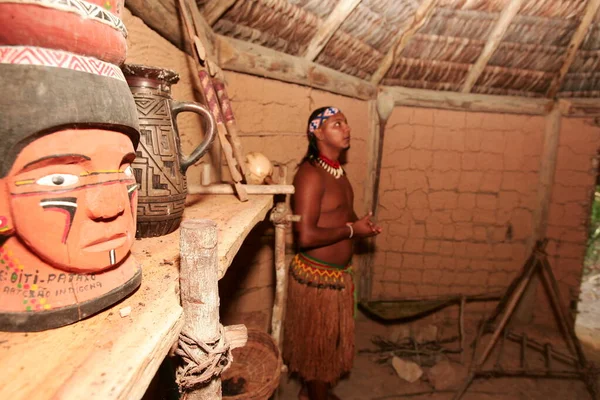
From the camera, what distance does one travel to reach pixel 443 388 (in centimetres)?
255

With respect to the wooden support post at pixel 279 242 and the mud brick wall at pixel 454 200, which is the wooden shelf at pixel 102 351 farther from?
the mud brick wall at pixel 454 200

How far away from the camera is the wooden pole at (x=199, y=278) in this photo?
0.68 meters

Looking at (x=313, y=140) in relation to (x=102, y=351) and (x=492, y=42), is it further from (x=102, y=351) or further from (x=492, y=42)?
(x=102, y=351)

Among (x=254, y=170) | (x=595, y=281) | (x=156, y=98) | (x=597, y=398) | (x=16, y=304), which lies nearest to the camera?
(x=16, y=304)

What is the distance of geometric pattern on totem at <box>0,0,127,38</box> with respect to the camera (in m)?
0.48

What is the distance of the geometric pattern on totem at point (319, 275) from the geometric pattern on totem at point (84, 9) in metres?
1.75

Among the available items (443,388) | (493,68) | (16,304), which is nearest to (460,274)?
(443,388)

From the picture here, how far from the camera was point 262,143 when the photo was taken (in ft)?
7.14

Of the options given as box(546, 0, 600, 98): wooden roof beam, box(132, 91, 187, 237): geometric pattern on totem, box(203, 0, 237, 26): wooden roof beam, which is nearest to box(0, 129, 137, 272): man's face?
box(132, 91, 187, 237): geometric pattern on totem

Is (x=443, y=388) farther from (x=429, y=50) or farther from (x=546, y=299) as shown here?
(x=429, y=50)

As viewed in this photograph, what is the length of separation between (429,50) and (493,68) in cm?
57

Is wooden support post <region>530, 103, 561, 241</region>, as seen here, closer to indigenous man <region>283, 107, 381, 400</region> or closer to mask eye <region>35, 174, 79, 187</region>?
indigenous man <region>283, 107, 381, 400</region>

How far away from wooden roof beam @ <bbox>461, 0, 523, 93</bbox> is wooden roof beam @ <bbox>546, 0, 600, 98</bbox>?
47 centimetres

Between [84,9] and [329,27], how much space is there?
74.1 inches
